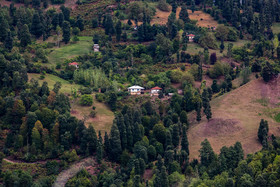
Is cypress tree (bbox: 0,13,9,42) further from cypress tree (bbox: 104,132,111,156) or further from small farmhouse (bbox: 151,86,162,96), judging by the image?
cypress tree (bbox: 104,132,111,156)

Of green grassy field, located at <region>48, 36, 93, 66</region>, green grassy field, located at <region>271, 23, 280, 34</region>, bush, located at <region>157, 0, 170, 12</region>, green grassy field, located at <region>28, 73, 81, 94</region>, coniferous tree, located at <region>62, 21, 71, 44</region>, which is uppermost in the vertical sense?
bush, located at <region>157, 0, 170, 12</region>

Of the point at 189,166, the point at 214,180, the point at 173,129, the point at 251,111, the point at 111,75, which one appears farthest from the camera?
the point at 111,75

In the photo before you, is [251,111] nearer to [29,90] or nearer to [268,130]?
[268,130]

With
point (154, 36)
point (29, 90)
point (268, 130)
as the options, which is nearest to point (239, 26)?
point (154, 36)

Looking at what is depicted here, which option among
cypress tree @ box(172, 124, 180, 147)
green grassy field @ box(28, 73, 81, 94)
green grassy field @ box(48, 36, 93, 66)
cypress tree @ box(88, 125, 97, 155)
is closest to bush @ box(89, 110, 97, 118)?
green grassy field @ box(28, 73, 81, 94)

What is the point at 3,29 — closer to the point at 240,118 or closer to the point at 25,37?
the point at 25,37
